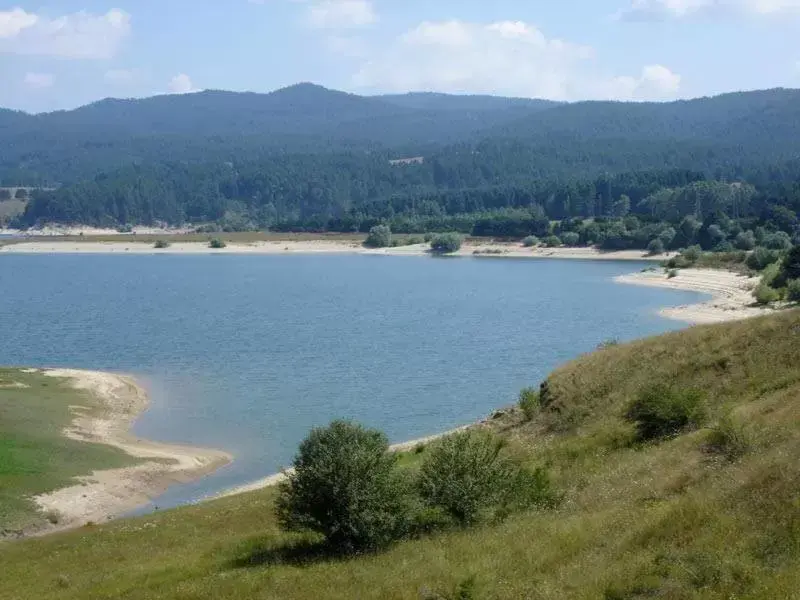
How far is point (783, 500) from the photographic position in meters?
13.1

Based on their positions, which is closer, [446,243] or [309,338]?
[309,338]

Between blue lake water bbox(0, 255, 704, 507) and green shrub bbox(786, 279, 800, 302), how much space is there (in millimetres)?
8684

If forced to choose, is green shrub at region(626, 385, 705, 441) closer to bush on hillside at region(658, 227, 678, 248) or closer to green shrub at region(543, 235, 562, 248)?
bush on hillside at region(658, 227, 678, 248)

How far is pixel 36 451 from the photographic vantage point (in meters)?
33.9

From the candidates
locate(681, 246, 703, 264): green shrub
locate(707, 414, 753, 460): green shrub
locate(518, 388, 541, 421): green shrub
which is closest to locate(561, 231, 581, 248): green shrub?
locate(681, 246, 703, 264): green shrub

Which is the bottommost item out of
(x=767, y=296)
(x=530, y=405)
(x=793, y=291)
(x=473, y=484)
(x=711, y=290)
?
(x=711, y=290)

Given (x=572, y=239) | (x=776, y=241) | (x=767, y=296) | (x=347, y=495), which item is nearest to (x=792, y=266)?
(x=767, y=296)

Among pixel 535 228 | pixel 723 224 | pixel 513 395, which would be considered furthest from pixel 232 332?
pixel 535 228

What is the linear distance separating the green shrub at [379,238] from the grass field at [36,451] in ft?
431

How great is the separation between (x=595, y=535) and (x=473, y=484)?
3499mm

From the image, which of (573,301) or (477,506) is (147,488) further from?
(573,301)

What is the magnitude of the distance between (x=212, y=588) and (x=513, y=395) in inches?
1310

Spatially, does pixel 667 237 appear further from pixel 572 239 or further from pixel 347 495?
pixel 347 495

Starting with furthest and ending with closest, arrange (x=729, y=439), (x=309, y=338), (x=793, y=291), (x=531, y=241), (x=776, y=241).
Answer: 1. (x=531, y=241)
2. (x=776, y=241)
3. (x=793, y=291)
4. (x=309, y=338)
5. (x=729, y=439)
